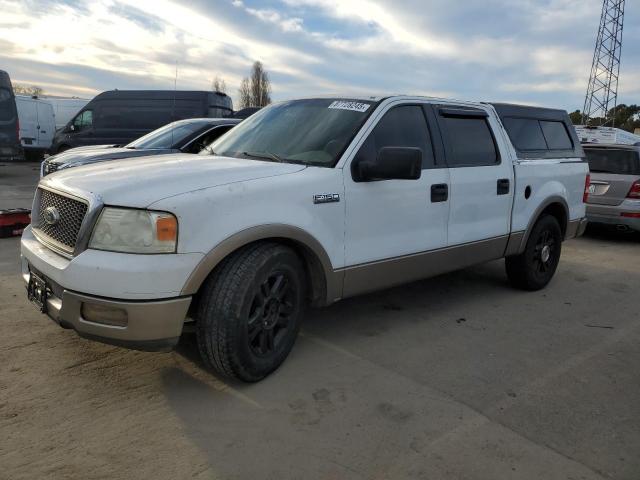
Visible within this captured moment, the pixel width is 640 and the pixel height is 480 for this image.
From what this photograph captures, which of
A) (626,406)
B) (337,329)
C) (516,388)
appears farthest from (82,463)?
(626,406)

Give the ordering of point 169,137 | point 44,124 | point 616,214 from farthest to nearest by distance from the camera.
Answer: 1. point 44,124
2. point 616,214
3. point 169,137

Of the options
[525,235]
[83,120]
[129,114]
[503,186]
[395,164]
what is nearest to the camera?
[395,164]

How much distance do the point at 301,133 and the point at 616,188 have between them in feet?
22.1

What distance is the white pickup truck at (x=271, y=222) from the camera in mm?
2771

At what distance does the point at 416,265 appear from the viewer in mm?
4148

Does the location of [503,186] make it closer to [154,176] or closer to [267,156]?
[267,156]

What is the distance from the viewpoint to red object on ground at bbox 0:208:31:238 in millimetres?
6797

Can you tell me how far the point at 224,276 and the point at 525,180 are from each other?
3.37 m

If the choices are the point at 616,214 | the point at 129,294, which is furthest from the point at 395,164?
the point at 616,214

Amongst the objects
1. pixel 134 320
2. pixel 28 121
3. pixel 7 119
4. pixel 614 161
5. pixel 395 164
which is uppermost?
pixel 28 121

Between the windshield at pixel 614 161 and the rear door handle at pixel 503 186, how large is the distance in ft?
16.3

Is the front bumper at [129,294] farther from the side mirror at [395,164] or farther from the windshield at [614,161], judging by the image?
the windshield at [614,161]

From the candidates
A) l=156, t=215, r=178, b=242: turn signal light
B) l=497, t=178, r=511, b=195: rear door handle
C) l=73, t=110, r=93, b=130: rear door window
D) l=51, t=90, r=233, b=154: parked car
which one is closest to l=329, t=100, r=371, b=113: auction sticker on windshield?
l=497, t=178, r=511, b=195: rear door handle

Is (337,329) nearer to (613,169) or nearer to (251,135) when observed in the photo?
(251,135)
